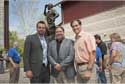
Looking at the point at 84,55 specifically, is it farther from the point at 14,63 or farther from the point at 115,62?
the point at 14,63

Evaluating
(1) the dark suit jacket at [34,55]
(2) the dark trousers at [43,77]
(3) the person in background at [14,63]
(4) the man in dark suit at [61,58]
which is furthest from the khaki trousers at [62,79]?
(3) the person in background at [14,63]

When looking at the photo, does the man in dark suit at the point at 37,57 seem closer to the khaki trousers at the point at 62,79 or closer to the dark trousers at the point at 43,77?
the dark trousers at the point at 43,77

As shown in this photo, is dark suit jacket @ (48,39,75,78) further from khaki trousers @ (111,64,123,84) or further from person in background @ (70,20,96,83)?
khaki trousers @ (111,64,123,84)

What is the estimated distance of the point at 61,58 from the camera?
6.28 metres

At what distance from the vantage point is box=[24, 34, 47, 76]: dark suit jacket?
624cm

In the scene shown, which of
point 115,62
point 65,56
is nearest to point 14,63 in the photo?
point 115,62

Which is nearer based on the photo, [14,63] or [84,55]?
[84,55]

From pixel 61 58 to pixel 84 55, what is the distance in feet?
1.59

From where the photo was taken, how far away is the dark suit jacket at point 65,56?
6.23 metres

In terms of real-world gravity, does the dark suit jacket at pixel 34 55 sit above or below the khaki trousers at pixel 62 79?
above

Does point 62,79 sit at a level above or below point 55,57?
below

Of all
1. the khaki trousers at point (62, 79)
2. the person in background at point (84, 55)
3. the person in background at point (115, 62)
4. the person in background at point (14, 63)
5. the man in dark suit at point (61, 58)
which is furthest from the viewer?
the person in background at point (14, 63)

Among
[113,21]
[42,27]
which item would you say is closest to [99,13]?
[113,21]

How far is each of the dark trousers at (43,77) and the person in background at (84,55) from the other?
580 mm
